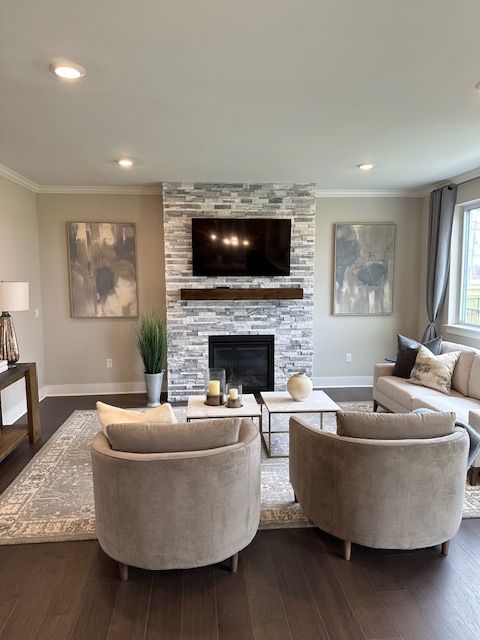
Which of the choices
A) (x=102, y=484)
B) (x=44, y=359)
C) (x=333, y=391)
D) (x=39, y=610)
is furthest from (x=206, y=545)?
(x=44, y=359)

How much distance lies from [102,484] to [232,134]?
8.73 ft

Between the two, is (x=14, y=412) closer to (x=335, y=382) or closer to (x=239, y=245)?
(x=239, y=245)

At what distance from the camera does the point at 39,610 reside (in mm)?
1873

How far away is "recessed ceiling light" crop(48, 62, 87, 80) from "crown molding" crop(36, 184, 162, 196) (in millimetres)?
2868

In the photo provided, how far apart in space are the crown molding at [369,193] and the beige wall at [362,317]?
0.05 m

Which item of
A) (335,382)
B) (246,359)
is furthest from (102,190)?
(335,382)

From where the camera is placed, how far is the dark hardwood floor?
175 cm

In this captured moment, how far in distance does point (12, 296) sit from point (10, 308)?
0.35 feet

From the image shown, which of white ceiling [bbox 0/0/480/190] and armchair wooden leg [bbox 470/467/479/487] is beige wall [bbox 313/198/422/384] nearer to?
white ceiling [bbox 0/0/480/190]

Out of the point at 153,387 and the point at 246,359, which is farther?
the point at 246,359

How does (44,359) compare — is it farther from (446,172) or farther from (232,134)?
(446,172)

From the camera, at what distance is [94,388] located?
5.36m

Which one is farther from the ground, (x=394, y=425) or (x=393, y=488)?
(x=394, y=425)

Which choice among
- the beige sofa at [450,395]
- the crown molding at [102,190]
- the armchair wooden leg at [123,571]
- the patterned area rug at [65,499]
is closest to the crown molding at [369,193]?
the crown molding at [102,190]
